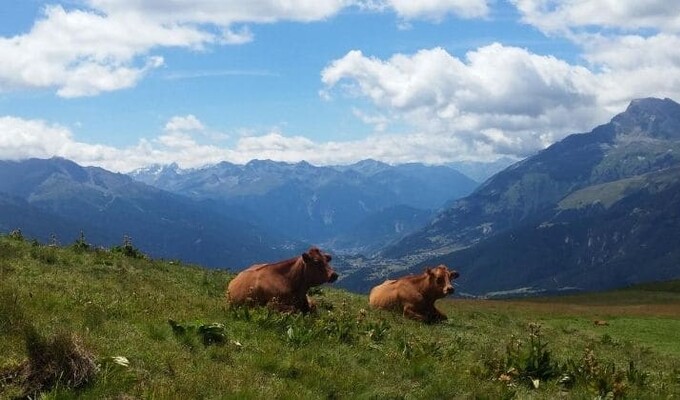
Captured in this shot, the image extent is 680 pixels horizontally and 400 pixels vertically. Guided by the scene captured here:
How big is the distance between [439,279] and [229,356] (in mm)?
14554

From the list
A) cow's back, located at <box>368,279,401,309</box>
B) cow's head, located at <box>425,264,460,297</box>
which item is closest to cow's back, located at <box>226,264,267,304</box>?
cow's back, located at <box>368,279,401,309</box>

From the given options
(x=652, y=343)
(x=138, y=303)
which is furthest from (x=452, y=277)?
(x=138, y=303)

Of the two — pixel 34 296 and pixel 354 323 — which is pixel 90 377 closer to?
pixel 34 296

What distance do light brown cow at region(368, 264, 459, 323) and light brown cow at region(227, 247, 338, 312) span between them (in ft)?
21.5

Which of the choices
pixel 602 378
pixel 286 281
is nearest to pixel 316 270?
pixel 286 281

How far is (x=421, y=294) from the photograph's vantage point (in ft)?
83.0

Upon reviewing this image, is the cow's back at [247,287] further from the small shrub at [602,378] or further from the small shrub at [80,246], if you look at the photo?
the small shrub at [80,246]

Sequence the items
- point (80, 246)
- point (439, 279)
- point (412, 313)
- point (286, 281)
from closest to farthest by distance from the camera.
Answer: point (286, 281), point (412, 313), point (439, 279), point (80, 246)

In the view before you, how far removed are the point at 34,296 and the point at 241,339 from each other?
4.32m

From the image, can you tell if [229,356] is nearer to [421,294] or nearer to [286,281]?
[286,281]

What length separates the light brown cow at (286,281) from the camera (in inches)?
731

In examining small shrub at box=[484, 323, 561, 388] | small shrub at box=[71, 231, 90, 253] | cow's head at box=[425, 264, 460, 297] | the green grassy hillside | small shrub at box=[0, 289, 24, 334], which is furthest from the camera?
small shrub at box=[71, 231, 90, 253]

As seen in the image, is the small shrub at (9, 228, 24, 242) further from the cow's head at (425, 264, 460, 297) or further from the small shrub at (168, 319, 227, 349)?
the small shrub at (168, 319, 227, 349)

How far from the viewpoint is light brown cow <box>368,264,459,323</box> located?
985 inches
